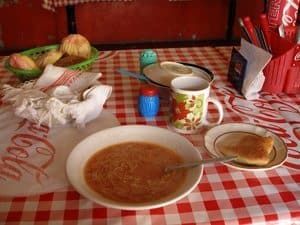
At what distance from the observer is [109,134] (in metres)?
0.73

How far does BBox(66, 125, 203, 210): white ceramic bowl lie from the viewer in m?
0.56

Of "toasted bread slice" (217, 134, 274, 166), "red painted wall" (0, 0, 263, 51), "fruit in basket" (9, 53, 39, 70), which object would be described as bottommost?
"red painted wall" (0, 0, 263, 51)

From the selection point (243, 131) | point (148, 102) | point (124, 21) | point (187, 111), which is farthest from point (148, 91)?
point (124, 21)

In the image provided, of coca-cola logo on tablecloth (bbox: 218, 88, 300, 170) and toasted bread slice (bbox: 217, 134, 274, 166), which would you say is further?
coca-cola logo on tablecloth (bbox: 218, 88, 300, 170)

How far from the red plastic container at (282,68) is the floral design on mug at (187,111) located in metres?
0.29

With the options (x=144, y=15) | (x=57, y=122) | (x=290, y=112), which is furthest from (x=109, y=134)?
(x=144, y=15)

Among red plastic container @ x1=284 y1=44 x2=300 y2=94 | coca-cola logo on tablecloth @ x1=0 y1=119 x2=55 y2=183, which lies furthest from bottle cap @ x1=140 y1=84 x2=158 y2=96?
red plastic container @ x1=284 y1=44 x2=300 y2=94

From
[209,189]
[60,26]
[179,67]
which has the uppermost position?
[179,67]

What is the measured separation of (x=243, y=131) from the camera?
78 cm

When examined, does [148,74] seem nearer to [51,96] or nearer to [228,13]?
[51,96]

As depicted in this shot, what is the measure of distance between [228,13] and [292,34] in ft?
6.88

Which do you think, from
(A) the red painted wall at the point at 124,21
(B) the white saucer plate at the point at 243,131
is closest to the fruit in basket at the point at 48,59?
(B) the white saucer plate at the point at 243,131

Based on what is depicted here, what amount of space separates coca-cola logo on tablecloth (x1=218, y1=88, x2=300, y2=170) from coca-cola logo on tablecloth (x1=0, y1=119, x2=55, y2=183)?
468mm

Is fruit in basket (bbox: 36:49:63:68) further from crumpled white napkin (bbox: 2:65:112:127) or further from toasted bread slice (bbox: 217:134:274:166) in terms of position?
toasted bread slice (bbox: 217:134:274:166)
